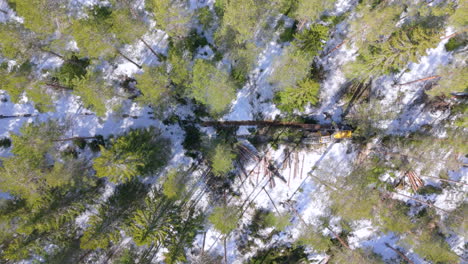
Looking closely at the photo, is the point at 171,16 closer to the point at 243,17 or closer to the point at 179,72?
the point at 179,72

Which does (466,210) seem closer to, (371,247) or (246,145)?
(371,247)

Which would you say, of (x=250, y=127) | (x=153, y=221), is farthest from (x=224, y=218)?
(x=250, y=127)

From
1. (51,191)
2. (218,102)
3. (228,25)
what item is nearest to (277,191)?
(218,102)

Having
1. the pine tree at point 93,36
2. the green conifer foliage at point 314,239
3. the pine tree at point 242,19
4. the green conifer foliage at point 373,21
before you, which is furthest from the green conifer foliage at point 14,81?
the green conifer foliage at point 373,21

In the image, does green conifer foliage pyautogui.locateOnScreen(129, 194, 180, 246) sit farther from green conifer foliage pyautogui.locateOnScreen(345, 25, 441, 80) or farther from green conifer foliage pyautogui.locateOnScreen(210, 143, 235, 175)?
green conifer foliage pyautogui.locateOnScreen(345, 25, 441, 80)

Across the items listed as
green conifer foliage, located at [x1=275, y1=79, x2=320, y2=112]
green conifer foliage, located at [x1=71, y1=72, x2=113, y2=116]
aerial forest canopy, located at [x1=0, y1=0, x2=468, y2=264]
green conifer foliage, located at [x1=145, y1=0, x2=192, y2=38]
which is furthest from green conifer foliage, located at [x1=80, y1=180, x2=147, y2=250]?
green conifer foliage, located at [x1=275, y1=79, x2=320, y2=112]

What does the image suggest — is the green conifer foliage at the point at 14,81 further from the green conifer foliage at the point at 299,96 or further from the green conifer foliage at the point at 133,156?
the green conifer foliage at the point at 299,96
